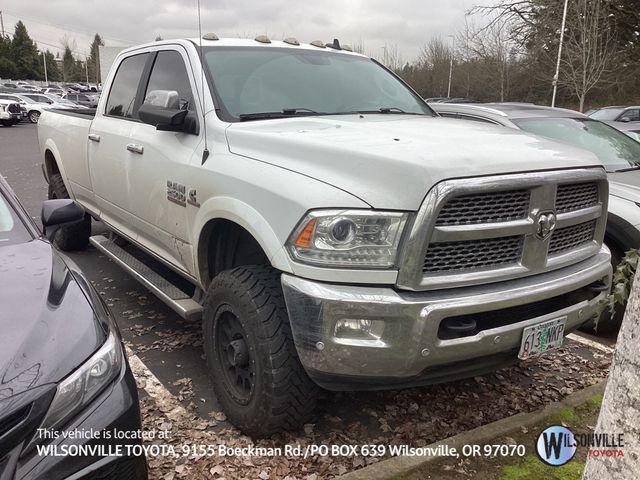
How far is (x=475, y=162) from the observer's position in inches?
93.4

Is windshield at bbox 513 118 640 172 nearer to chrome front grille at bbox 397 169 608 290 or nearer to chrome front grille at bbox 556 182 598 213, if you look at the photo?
chrome front grille at bbox 556 182 598 213

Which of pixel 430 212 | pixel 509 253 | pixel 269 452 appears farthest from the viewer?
pixel 269 452

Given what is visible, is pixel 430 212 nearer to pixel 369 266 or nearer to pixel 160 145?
pixel 369 266

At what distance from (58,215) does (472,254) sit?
214 cm

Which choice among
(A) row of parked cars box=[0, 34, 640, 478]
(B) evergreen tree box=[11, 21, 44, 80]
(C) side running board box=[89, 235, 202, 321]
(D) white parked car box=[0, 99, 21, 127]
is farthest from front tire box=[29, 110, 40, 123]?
(B) evergreen tree box=[11, 21, 44, 80]

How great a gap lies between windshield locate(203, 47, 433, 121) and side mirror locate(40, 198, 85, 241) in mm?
991

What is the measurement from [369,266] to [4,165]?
548 inches

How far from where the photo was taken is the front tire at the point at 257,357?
8.31 feet

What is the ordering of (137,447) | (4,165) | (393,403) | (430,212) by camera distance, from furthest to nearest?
(4,165), (393,403), (430,212), (137,447)

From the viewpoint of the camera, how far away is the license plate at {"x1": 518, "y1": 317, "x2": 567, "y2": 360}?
2.53 m

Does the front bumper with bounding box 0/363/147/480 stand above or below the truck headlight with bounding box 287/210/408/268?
below

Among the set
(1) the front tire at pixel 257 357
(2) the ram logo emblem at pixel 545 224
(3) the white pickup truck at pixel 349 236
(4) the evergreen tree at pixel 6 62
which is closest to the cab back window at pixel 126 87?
(3) the white pickup truck at pixel 349 236

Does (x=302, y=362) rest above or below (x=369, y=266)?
below

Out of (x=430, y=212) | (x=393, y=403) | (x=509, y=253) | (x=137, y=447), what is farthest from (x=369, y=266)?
(x=393, y=403)
